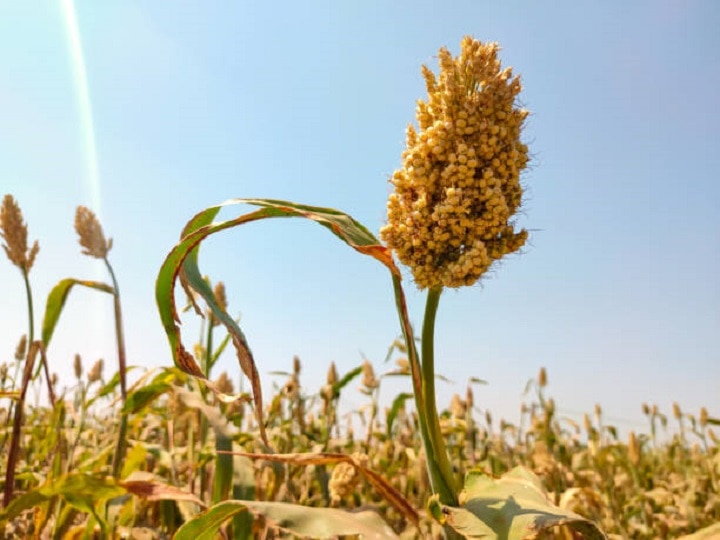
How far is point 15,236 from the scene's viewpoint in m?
3.04

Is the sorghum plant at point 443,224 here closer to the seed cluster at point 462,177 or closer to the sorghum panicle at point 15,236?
the seed cluster at point 462,177

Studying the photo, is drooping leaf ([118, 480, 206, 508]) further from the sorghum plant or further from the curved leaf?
the curved leaf

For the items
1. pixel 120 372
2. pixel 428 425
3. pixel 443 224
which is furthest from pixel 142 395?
pixel 443 224

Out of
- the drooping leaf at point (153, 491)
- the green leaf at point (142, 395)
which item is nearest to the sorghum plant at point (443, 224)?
the drooping leaf at point (153, 491)

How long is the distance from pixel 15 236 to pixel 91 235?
505mm

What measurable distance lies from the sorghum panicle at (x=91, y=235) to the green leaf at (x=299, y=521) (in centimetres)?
178

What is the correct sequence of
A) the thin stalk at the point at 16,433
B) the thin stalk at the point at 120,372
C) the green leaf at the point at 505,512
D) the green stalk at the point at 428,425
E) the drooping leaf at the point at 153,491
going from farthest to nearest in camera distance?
the thin stalk at the point at 120,372 → the thin stalk at the point at 16,433 → the drooping leaf at the point at 153,491 → the green stalk at the point at 428,425 → the green leaf at the point at 505,512

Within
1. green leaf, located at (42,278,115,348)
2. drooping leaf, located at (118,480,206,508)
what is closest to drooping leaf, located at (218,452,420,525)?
drooping leaf, located at (118,480,206,508)

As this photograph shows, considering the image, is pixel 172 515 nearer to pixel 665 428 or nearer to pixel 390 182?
pixel 390 182

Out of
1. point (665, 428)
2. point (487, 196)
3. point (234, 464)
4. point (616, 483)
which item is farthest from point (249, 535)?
point (665, 428)

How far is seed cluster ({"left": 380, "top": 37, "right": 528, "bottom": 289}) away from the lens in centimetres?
155

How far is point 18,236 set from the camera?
9.98 feet

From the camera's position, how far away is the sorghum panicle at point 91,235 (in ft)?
9.43

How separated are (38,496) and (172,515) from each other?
95 centimetres
